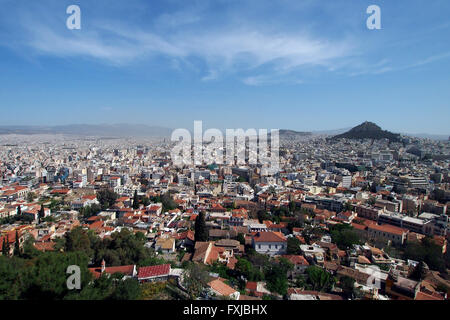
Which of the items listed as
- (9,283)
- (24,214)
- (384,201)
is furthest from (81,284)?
(384,201)

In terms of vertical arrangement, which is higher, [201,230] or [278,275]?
[201,230]

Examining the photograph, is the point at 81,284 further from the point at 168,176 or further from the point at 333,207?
the point at 168,176

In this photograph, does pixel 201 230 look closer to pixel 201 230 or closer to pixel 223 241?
pixel 201 230

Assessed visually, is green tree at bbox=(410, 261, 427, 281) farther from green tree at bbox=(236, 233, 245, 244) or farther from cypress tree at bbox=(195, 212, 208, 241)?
cypress tree at bbox=(195, 212, 208, 241)

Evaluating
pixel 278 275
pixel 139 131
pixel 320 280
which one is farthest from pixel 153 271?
pixel 139 131

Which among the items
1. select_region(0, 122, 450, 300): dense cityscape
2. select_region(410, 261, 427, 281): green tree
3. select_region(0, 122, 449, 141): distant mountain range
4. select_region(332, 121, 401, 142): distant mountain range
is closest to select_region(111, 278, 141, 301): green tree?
select_region(0, 122, 450, 300): dense cityscape

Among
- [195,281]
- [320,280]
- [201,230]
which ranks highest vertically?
[195,281]

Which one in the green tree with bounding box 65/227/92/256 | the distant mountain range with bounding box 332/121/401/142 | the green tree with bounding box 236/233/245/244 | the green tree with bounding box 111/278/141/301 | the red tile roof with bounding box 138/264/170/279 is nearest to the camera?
the green tree with bounding box 111/278/141/301
